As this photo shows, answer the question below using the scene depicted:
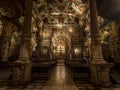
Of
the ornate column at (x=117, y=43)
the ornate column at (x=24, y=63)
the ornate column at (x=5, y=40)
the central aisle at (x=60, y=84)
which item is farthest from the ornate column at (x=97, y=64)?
the ornate column at (x=5, y=40)

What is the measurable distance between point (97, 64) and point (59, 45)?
1583 centimetres

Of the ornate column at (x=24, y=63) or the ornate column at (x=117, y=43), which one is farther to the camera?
the ornate column at (x=117, y=43)

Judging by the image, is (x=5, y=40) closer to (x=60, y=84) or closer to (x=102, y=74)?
(x=60, y=84)

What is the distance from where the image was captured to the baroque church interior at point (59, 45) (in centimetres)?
470

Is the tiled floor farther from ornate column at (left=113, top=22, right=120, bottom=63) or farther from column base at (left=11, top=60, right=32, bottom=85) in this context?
ornate column at (left=113, top=22, right=120, bottom=63)

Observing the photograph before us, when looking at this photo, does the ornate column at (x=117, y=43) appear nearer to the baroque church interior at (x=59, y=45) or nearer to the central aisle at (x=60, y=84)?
the baroque church interior at (x=59, y=45)

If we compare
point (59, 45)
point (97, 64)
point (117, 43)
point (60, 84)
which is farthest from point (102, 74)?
point (59, 45)

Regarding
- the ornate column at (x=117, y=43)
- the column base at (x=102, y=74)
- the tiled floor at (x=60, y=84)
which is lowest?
the tiled floor at (x=60, y=84)

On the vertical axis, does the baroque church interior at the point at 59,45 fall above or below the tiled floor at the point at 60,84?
above

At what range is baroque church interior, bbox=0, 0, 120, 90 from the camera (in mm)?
4699

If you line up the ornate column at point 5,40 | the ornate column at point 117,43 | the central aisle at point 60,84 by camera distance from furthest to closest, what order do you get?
the ornate column at point 5,40 → the ornate column at point 117,43 → the central aisle at point 60,84

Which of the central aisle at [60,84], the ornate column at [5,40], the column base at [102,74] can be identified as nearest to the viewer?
the central aisle at [60,84]

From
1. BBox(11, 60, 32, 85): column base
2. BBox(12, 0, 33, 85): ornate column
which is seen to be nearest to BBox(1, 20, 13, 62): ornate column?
BBox(12, 0, 33, 85): ornate column

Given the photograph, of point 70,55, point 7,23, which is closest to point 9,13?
point 7,23
